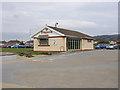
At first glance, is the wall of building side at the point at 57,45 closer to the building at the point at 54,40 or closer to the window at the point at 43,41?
the building at the point at 54,40

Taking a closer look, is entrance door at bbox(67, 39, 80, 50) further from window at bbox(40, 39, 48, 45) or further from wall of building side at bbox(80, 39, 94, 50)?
window at bbox(40, 39, 48, 45)

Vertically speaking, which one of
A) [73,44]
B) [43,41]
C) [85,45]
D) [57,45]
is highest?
[43,41]

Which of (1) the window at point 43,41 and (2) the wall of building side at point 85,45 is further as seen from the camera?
(2) the wall of building side at point 85,45

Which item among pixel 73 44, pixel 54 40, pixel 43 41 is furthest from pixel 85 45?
pixel 43 41

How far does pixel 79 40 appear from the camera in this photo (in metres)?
35.6

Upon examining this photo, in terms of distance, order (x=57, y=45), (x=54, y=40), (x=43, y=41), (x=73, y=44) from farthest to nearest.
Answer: (x=73, y=44) → (x=43, y=41) → (x=54, y=40) → (x=57, y=45)

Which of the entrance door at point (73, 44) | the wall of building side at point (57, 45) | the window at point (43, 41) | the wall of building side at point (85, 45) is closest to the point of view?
the wall of building side at point (57, 45)

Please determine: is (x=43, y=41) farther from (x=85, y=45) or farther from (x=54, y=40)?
(x=85, y=45)

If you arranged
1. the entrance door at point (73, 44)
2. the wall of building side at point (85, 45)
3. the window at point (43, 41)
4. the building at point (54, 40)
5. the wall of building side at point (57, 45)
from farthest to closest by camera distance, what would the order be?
the wall of building side at point (85, 45) < the entrance door at point (73, 44) < the window at point (43, 41) < the building at point (54, 40) < the wall of building side at point (57, 45)

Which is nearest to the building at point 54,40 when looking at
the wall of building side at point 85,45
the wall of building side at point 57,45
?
the wall of building side at point 57,45

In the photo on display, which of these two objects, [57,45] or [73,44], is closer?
[57,45]

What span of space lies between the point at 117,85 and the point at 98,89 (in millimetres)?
1079

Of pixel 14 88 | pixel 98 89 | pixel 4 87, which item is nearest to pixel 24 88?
pixel 14 88

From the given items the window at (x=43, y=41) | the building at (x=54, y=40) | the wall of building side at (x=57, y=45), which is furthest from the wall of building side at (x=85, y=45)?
the window at (x=43, y=41)
